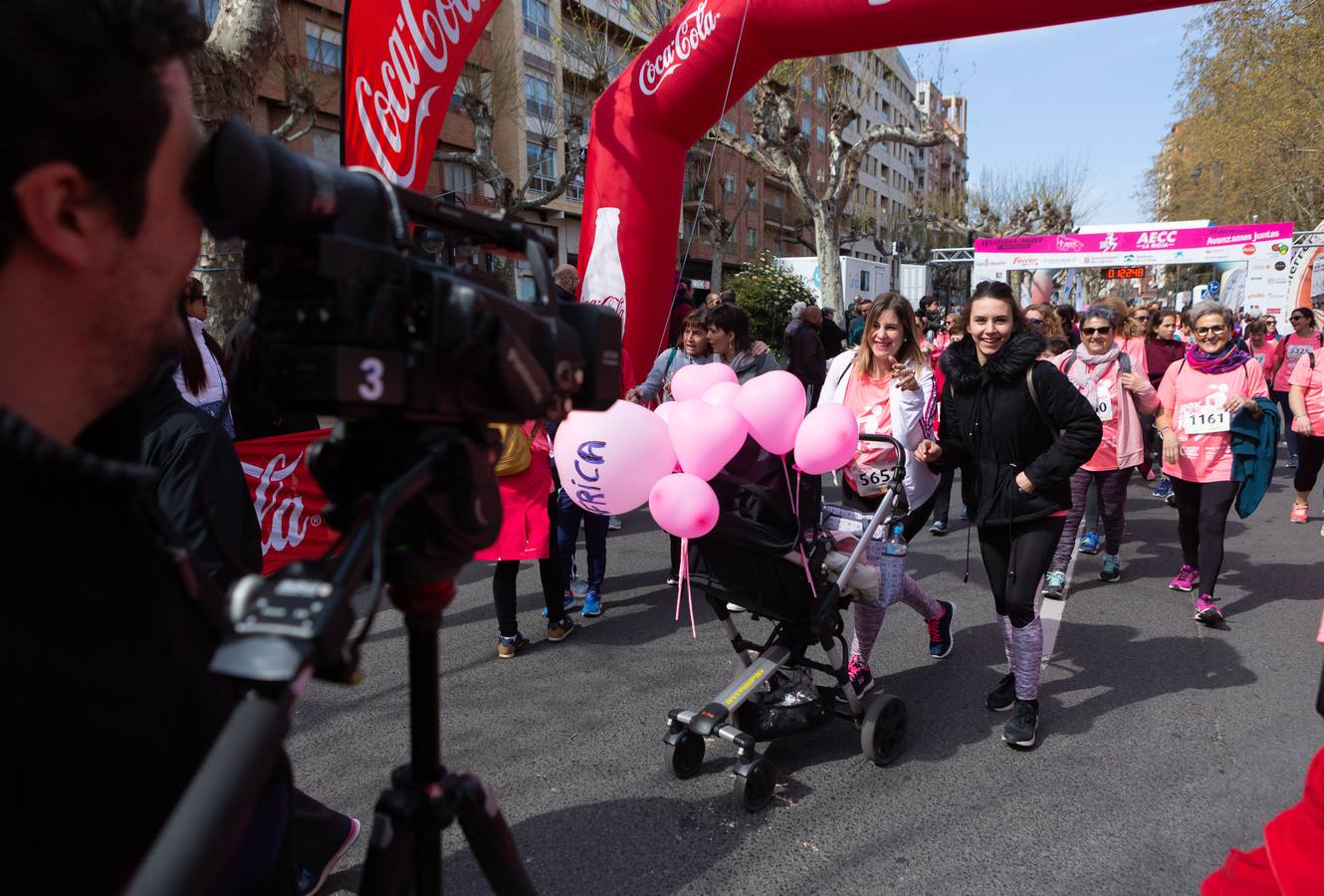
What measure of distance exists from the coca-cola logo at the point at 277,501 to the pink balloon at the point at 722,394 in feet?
8.20

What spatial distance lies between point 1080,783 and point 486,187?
3133 centimetres

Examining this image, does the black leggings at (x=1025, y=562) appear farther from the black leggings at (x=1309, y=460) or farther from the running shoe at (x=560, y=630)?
the black leggings at (x=1309, y=460)

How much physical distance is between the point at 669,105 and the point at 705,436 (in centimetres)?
378

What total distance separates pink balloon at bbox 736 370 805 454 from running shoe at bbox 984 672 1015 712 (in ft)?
5.51

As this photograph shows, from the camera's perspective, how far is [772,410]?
2.95 m

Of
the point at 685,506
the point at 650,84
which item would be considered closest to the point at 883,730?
the point at 685,506

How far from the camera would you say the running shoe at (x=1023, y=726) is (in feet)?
11.0

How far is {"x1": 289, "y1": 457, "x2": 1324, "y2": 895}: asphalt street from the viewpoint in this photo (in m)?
2.63

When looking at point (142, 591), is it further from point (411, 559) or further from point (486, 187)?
point (486, 187)

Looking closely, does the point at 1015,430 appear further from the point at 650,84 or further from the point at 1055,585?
the point at 650,84

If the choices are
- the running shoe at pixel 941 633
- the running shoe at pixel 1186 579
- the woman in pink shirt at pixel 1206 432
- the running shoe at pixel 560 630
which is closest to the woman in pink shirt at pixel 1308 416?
the woman in pink shirt at pixel 1206 432

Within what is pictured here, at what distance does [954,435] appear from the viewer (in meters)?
3.86

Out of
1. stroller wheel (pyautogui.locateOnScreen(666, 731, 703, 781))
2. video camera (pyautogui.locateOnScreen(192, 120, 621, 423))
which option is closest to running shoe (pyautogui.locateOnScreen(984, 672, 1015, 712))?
stroller wheel (pyautogui.locateOnScreen(666, 731, 703, 781))

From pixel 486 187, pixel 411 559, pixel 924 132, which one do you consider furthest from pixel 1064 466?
pixel 486 187
